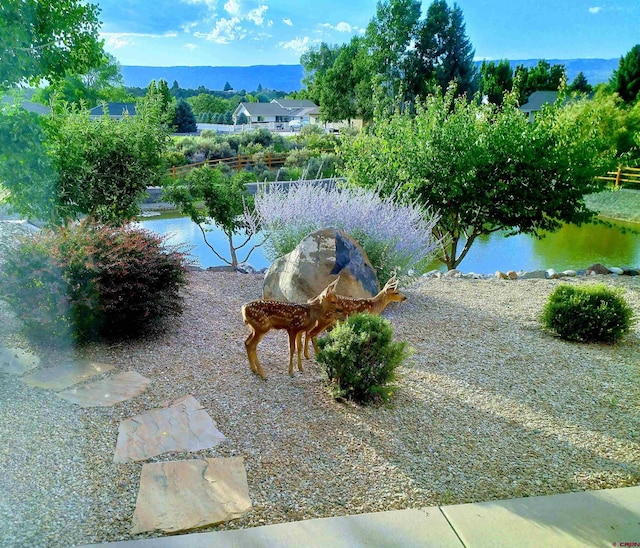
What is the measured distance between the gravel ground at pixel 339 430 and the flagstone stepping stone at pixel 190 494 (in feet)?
0.20

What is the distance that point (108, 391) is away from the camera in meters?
3.69

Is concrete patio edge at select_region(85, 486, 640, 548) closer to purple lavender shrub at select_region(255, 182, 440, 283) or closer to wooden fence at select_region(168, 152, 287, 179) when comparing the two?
purple lavender shrub at select_region(255, 182, 440, 283)

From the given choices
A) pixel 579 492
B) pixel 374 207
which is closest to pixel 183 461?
pixel 579 492

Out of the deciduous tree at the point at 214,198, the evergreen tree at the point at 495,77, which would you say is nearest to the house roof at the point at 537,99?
the evergreen tree at the point at 495,77

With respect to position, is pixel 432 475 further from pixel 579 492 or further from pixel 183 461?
pixel 183 461

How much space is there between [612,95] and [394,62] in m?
16.8

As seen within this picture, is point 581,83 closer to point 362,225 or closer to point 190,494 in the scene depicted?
point 362,225

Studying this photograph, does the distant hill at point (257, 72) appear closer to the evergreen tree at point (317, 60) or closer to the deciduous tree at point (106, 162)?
the evergreen tree at point (317, 60)

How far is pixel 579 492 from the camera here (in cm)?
281

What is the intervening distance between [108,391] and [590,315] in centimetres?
411

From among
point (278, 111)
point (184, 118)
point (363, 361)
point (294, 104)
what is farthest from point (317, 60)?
point (363, 361)

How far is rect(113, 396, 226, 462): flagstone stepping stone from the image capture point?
120 inches

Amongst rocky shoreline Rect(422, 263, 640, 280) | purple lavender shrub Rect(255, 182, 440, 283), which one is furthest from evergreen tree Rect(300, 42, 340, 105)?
purple lavender shrub Rect(255, 182, 440, 283)

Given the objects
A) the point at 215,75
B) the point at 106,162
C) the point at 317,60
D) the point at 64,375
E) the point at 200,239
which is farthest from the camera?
the point at 317,60
